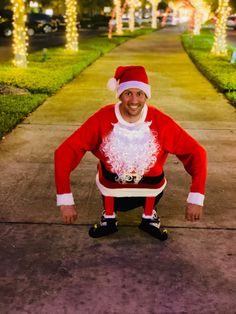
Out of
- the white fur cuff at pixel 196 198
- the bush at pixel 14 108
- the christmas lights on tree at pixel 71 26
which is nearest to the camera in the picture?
the white fur cuff at pixel 196 198

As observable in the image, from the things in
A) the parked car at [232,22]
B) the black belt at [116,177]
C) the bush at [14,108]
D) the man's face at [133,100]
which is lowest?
the parked car at [232,22]

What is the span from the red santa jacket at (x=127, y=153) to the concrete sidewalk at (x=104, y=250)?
1.36 ft

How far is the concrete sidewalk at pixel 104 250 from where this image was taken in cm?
284

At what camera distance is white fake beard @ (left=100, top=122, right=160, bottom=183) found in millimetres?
3416

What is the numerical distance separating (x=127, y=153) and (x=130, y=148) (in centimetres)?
4

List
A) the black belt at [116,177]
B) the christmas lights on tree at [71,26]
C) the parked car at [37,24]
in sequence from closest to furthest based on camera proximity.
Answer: the black belt at [116,177] < the christmas lights on tree at [71,26] < the parked car at [37,24]

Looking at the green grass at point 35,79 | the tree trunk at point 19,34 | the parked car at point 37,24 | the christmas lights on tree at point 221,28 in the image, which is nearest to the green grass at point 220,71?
the christmas lights on tree at point 221,28

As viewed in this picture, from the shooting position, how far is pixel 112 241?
3.61 metres

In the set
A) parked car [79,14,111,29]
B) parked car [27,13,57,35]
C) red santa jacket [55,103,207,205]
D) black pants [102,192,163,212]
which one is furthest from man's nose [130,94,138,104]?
parked car [79,14,111,29]

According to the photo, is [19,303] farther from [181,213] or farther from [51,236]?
[181,213]

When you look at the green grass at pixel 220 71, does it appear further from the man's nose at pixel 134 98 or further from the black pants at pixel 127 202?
the man's nose at pixel 134 98

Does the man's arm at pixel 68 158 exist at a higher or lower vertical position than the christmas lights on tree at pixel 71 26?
higher

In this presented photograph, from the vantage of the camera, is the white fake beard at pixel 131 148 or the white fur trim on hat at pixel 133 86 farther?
the white fake beard at pixel 131 148

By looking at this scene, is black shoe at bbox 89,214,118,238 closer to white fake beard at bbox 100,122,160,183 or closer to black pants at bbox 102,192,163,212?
black pants at bbox 102,192,163,212
